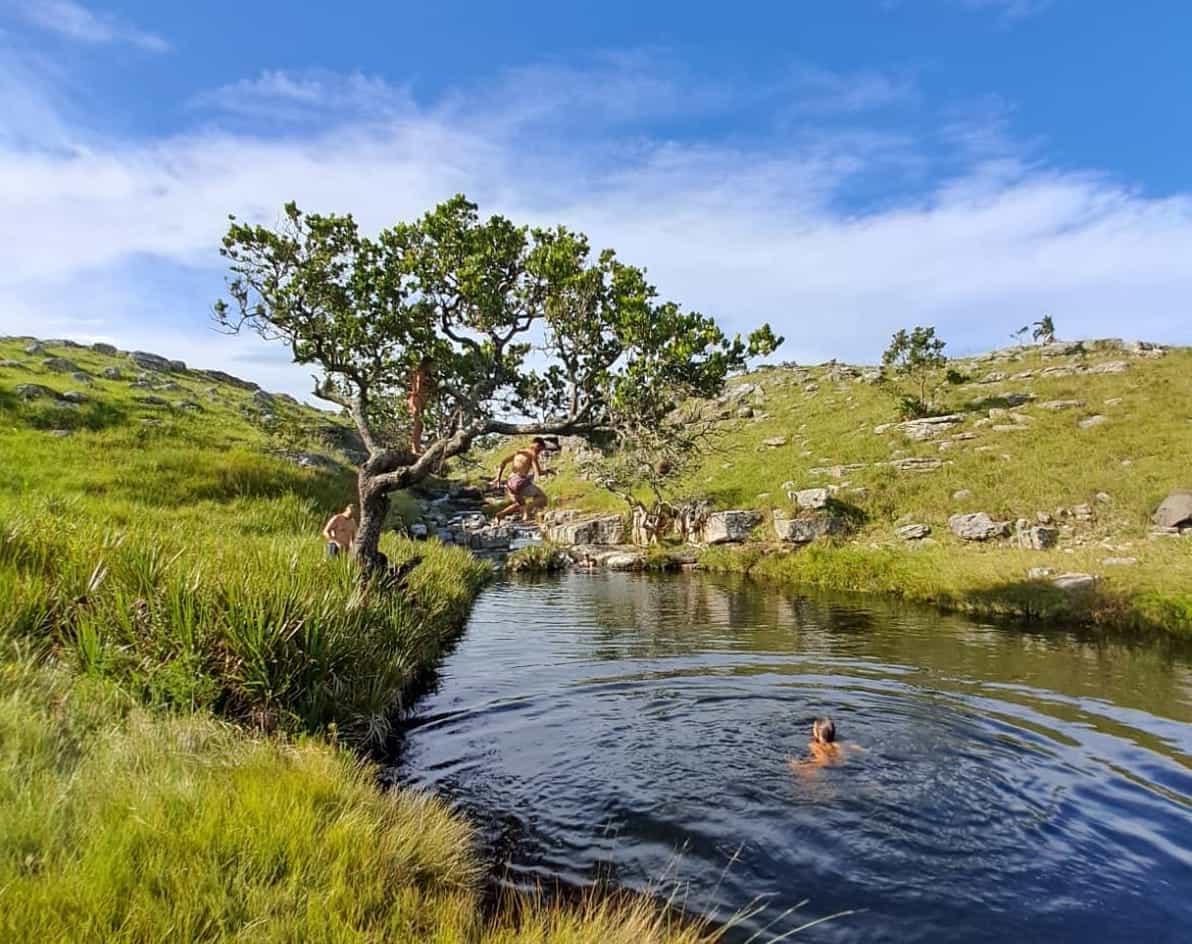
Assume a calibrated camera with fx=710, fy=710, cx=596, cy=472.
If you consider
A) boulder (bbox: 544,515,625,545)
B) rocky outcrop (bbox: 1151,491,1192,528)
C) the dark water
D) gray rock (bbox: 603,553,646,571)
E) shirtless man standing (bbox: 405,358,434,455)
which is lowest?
the dark water

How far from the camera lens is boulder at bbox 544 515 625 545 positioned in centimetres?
5320

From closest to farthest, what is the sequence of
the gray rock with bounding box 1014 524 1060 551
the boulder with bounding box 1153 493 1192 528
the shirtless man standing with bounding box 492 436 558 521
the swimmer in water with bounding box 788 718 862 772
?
1. the swimmer in water with bounding box 788 718 862 772
2. the shirtless man standing with bounding box 492 436 558 521
3. the boulder with bounding box 1153 493 1192 528
4. the gray rock with bounding box 1014 524 1060 551

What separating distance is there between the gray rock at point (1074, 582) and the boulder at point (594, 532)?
29.8m

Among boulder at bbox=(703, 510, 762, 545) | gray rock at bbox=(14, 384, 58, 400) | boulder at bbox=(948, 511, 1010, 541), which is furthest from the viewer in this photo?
boulder at bbox=(703, 510, 762, 545)

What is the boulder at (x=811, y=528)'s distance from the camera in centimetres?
4200

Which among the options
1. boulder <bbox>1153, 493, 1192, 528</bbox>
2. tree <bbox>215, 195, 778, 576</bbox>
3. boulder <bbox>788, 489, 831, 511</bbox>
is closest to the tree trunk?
tree <bbox>215, 195, 778, 576</bbox>

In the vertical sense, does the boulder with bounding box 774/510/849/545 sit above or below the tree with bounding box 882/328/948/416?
below

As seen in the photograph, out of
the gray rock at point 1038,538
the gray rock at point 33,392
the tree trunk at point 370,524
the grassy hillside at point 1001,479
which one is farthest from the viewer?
the gray rock at point 33,392

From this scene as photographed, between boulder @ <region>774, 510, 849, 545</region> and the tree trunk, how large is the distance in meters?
29.3

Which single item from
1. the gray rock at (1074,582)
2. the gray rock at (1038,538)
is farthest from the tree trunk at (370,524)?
the gray rock at (1038,538)

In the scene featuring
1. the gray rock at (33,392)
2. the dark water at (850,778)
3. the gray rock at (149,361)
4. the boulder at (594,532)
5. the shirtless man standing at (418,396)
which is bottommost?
the dark water at (850,778)

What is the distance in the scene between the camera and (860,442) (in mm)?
54719

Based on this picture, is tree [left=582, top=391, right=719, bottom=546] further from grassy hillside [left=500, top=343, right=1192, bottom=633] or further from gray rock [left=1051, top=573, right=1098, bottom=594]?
gray rock [left=1051, top=573, right=1098, bottom=594]

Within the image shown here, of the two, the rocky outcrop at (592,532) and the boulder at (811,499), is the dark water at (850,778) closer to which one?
the boulder at (811,499)
